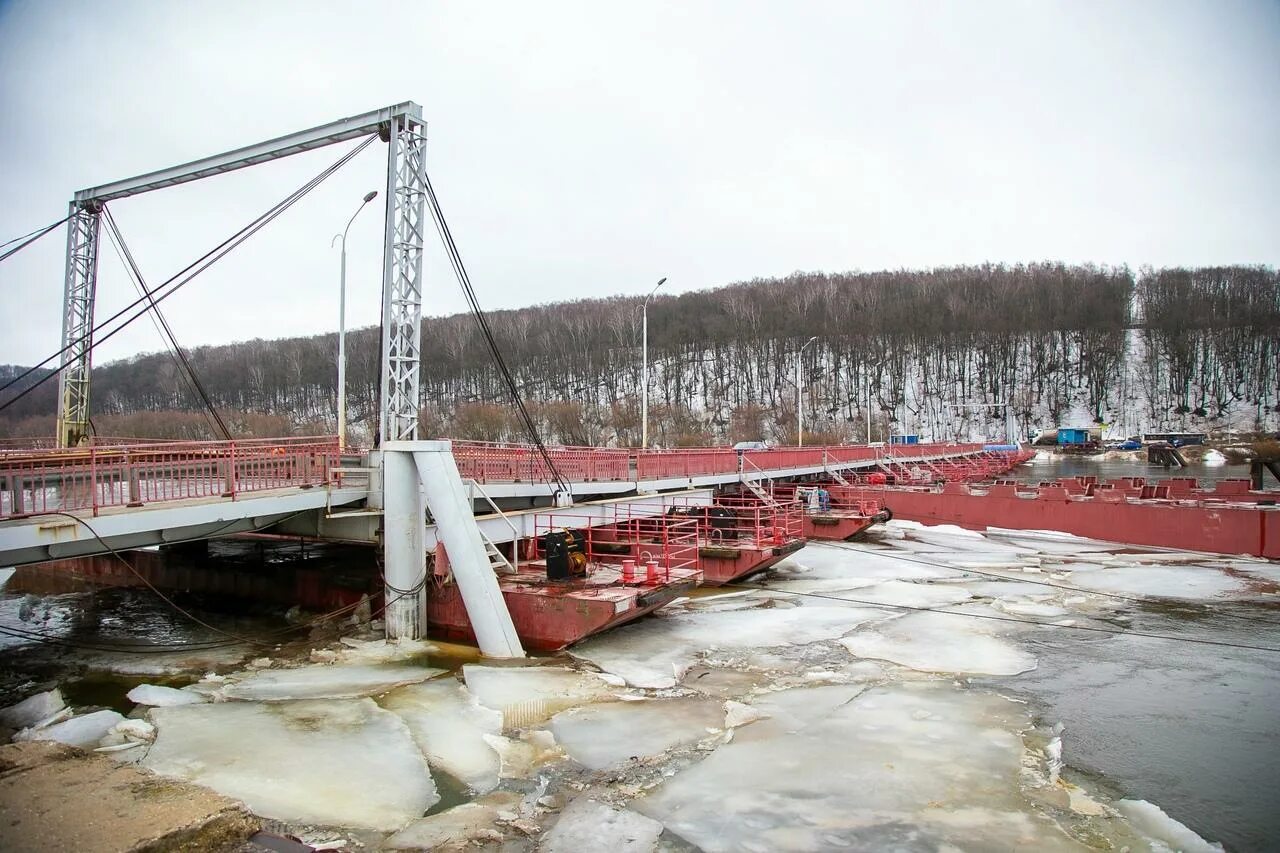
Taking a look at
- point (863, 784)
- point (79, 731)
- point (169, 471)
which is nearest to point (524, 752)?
point (863, 784)

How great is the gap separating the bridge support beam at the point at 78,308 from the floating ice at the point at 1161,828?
21.2 meters

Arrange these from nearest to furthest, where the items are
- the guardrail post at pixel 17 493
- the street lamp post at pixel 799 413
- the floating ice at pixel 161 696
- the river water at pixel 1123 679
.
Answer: the river water at pixel 1123 679, the guardrail post at pixel 17 493, the floating ice at pixel 161 696, the street lamp post at pixel 799 413

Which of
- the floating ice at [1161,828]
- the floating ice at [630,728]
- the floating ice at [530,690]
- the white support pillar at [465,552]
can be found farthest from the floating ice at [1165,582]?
the white support pillar at [465,552]

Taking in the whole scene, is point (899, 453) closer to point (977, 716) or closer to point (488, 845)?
point (977, 716)

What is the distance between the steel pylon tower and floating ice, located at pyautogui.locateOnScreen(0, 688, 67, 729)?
601 centimetres

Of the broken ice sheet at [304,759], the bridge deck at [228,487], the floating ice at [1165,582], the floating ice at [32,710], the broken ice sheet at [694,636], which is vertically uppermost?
the bridge deck at [228,487]

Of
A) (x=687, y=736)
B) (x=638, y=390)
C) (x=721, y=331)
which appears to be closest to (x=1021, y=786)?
(x=687, y=736)

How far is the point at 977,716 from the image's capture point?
926cm

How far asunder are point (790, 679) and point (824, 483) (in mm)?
27245

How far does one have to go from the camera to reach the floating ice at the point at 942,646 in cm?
1160

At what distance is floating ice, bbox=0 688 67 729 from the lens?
31.3 feet

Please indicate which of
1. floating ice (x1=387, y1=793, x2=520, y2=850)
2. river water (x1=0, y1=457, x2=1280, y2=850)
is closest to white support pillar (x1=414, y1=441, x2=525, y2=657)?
river water (x1=0, y1=457, x2=1280, y2=850)

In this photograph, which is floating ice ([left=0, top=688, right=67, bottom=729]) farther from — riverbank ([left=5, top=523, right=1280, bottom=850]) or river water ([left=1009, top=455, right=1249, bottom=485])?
river water ([left=1009, top=455, right=1249, bottom=485])

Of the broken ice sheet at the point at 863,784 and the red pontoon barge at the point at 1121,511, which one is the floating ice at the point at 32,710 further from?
the red pontoon barge at the point at 1121,511
